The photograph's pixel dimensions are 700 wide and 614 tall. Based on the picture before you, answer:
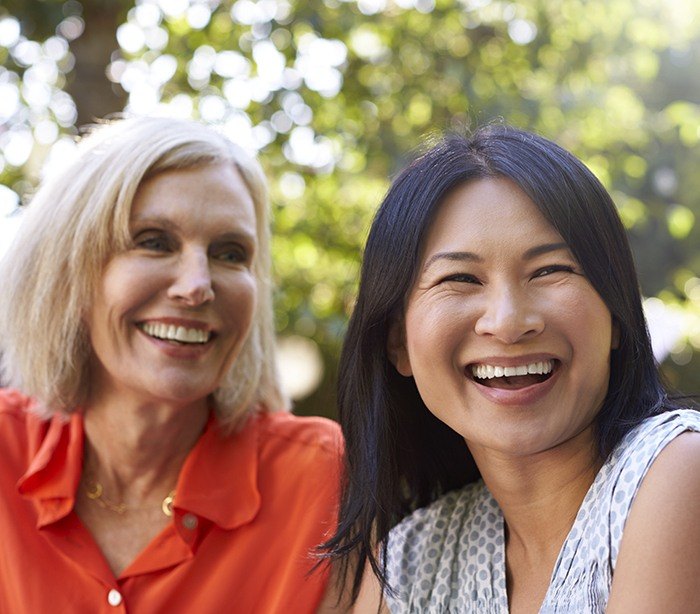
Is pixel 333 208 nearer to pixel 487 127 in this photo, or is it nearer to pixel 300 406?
pixel 300 406

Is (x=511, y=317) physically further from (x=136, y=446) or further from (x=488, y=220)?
(x=136, y=446)

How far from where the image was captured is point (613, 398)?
7.37ft

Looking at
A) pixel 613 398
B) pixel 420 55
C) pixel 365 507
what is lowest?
pixel 365 507

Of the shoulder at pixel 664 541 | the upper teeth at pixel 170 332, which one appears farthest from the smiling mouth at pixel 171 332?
the shoulder at pixel 664 541

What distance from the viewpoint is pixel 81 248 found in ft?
9.42

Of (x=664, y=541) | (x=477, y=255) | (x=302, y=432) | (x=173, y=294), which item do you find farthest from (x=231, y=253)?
(x=664, y=541)

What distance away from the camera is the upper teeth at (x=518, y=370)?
210cm

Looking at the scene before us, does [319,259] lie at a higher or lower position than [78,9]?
lower

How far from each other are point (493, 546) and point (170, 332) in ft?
3.42

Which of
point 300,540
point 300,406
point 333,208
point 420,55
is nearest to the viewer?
point 300,540

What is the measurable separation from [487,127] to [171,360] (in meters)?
1.06

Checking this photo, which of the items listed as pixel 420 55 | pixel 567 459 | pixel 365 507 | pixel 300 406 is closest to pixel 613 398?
pixel 567 459

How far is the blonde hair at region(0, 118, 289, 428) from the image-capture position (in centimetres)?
287

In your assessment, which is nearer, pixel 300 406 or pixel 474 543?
pixel 474 543
